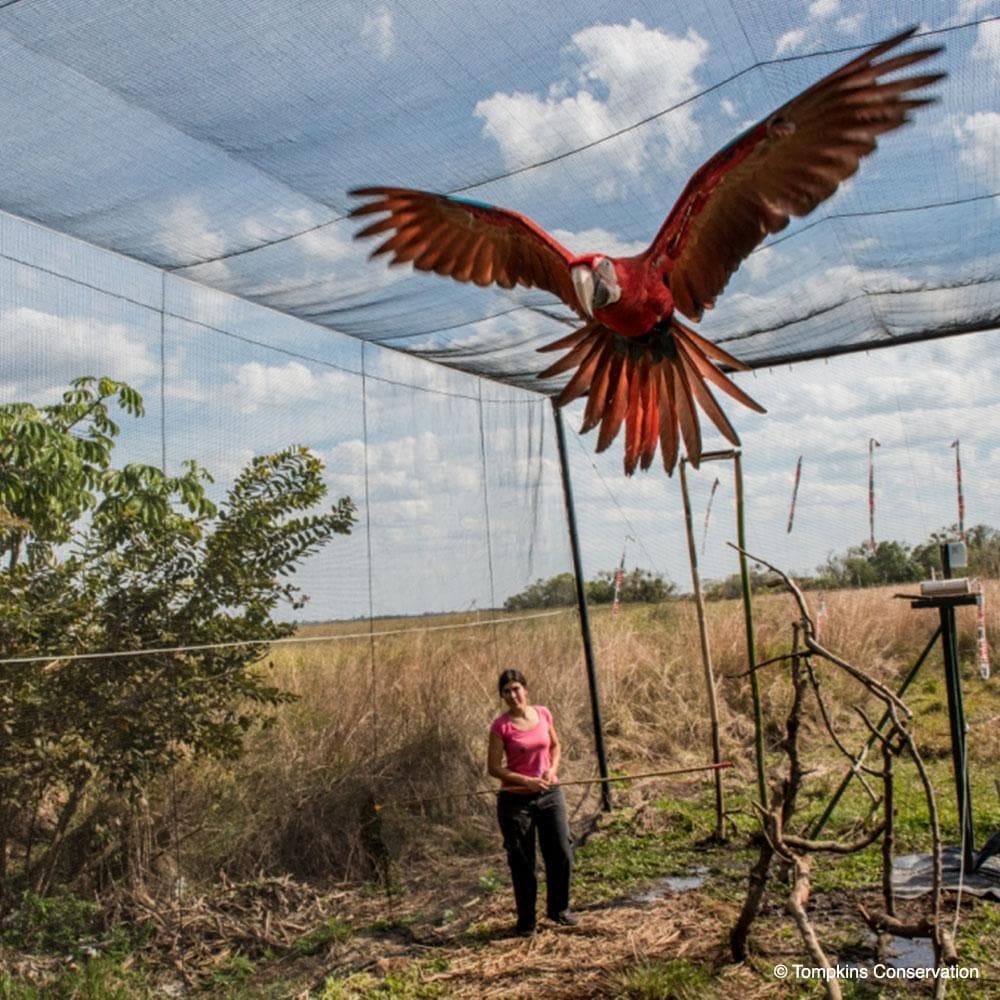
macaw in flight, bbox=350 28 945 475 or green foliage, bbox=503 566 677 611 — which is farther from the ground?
macaw in flight, bbox=350 28 945 475

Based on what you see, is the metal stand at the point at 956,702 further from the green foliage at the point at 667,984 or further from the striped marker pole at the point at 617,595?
the striped marker pole at the point at 617,595

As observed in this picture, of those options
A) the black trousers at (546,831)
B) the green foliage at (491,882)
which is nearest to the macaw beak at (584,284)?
the black trousers at (546,831)

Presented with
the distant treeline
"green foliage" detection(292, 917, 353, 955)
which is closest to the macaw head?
"green foliage" detection(292, 917, 353, 955)

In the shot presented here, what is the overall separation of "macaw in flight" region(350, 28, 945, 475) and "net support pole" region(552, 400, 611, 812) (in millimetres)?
2569

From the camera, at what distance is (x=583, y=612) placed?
5.33 m

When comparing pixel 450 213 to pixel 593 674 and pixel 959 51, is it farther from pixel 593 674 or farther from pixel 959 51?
pixel 593 674

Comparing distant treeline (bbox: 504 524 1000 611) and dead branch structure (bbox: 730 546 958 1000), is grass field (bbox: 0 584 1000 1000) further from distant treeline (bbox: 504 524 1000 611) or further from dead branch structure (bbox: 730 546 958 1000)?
distant treeline (bbox: 504 524 1000 611)

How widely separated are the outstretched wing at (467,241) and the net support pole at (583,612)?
2530 mm

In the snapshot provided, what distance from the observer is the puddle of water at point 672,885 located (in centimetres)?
377

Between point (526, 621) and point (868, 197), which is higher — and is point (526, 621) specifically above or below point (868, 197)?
below

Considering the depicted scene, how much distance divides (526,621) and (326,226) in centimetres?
257

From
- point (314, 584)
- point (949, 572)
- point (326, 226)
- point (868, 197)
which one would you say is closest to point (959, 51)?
point (868, 197)

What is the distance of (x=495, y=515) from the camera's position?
4.76 meters

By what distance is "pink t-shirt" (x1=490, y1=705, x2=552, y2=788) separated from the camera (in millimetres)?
3527
